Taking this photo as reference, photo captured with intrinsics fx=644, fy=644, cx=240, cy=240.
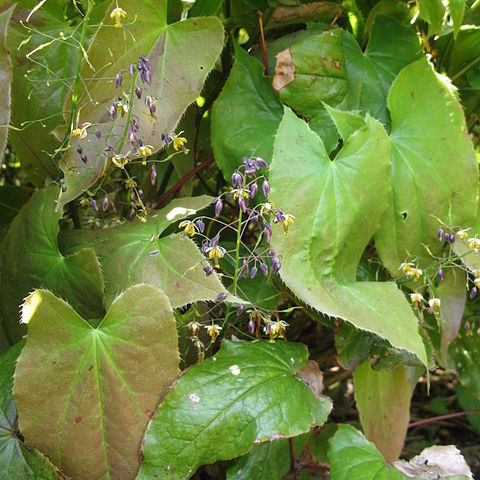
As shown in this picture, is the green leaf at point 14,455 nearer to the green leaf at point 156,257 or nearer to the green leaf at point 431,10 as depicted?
the green leaf at point 156,257

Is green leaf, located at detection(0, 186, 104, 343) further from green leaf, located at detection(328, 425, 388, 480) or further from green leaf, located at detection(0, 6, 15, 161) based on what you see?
green leaf, located at detection(328, 425, 388, 480)

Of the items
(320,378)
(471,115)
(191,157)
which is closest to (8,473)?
(320,378)

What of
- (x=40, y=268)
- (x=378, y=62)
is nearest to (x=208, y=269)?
(x=40, y=268)

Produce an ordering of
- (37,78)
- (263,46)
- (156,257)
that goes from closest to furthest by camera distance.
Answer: (156,257)
(37,78)
(263,46)

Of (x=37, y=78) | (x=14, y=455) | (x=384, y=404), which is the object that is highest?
(x=37, y=78)

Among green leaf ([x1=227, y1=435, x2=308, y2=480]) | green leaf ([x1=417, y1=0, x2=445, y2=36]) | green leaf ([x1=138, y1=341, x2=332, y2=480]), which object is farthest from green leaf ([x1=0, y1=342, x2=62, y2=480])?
green leaf ([x1=417, y1=0, x2=445, y2=36])

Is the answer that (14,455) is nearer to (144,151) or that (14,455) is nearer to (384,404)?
(144,151)
